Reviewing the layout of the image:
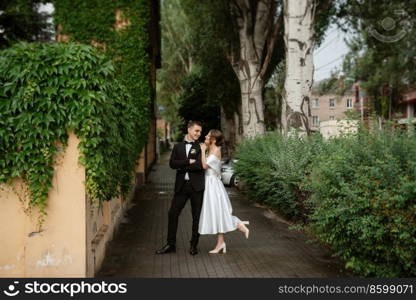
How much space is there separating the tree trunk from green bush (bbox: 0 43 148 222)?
27.5 ft

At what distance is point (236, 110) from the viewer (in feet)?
117

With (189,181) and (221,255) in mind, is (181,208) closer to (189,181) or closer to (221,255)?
(189,181)

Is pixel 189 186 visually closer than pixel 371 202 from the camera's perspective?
No

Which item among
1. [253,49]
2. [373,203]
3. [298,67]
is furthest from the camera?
[253,49]

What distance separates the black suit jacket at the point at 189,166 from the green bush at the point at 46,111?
2124 mm

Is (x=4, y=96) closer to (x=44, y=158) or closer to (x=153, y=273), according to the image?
(x=44, y=158)

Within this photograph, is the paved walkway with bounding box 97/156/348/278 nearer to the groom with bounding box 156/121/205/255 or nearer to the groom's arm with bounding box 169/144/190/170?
the groom with bounding box 156/121/205/255

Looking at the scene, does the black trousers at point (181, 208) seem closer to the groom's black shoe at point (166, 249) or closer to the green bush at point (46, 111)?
the groom's black shoe at point (166, 249)

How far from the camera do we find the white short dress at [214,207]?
8500 millimetres

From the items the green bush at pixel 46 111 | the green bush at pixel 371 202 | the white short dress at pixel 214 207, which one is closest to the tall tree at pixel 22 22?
the white short dress at pixel 214 207

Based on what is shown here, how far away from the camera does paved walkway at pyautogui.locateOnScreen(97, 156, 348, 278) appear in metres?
7.35

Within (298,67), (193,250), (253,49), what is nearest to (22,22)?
(253,49)

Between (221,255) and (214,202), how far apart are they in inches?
30.9

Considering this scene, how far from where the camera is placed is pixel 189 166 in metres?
8.44
